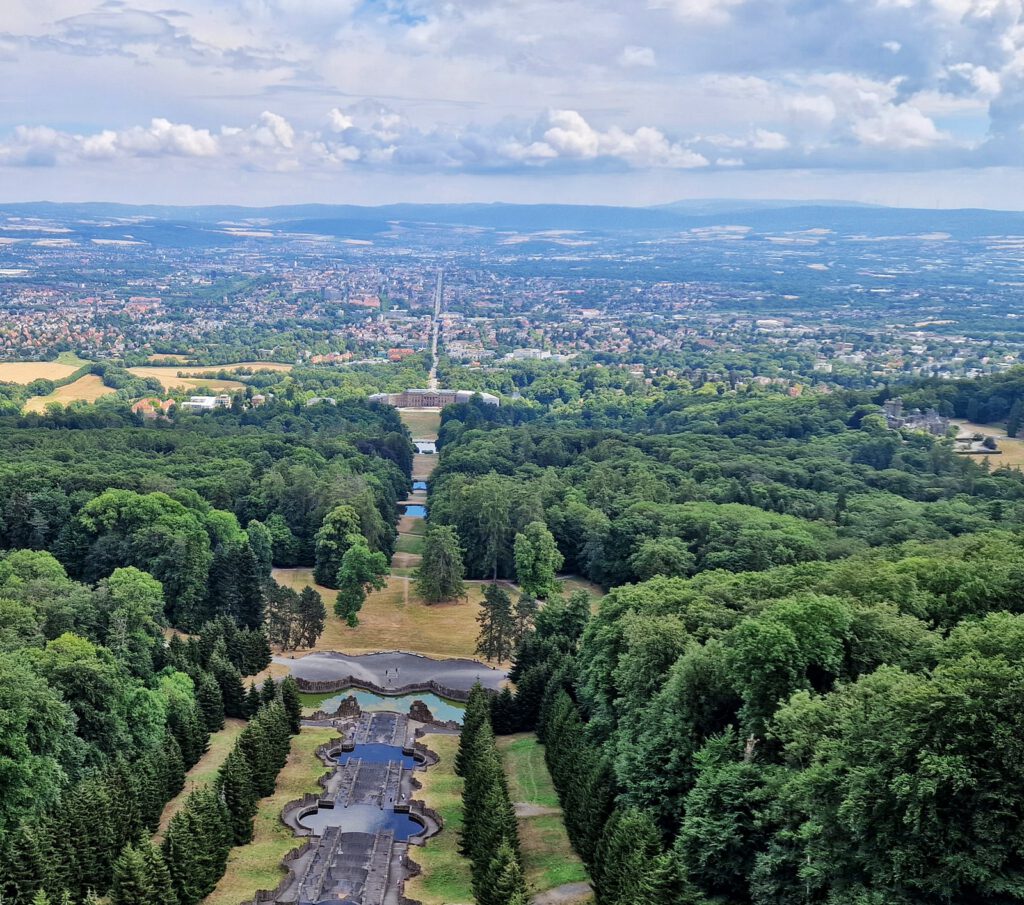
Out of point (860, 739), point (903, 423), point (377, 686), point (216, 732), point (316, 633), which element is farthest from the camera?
point (903, 423)

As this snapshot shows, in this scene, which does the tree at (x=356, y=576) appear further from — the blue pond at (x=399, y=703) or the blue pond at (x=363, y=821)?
the blue pond at (x=363, y=821)

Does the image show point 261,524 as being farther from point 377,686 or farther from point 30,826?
point 30,826

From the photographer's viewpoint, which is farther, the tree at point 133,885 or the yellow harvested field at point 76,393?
the yellow harvested field at point 76,393

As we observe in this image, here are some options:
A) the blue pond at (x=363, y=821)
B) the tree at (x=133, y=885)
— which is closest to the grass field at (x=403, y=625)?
the blue pond at (x=363, y=821)

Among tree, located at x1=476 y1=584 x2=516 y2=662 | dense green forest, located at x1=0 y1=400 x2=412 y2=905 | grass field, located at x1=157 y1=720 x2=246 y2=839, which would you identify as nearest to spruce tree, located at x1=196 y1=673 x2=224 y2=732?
dense green forest, located at x1=0 y1=400 x2=412 y2=905

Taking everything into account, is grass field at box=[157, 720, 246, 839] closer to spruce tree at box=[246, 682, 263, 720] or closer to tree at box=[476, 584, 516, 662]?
spruce tree at box=[246, 682, 263, 720]

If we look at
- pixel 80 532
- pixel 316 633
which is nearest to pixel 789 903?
pixel 316 633

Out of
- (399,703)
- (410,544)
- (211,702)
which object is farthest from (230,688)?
(410,544)
